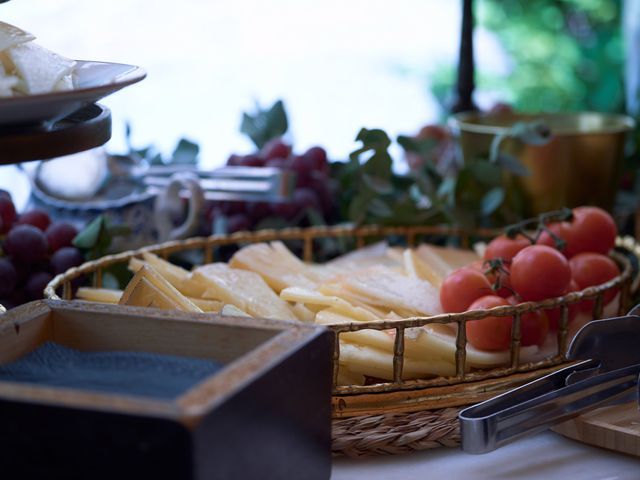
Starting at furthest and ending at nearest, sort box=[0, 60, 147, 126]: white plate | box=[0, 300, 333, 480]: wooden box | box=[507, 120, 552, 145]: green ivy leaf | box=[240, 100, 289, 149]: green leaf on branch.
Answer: box=[240, 100, 289, 149]: green leaf on branch
box=[507, 120, 552, 145]: green ivy leaf
box=[0, 60, 147, 126]: white plate
box=[0, 300, 333, 480]: wooden box

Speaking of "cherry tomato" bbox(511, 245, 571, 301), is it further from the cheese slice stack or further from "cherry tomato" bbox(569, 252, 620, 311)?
the cheese slice stack

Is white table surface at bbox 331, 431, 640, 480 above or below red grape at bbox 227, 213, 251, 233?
below

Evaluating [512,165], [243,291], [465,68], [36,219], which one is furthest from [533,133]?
[36,219]

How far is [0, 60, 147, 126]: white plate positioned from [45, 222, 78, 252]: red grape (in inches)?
16.4

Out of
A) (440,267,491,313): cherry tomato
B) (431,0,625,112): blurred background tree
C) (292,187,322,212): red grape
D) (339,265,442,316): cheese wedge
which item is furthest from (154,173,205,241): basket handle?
(431,0,625,112): blurred background tree

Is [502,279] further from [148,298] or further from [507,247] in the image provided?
[148,298]

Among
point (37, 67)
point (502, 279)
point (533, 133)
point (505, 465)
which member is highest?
point (37, 67)

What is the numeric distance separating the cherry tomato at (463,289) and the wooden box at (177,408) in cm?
30

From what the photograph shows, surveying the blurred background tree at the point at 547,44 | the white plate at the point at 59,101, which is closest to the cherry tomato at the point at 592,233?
the white plate at the point at 59,101

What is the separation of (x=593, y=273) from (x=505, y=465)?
31cm

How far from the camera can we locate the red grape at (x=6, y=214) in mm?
1028

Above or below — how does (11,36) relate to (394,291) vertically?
above

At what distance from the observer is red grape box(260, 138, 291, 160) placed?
4.44 ft

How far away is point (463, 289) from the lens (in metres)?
0.86
